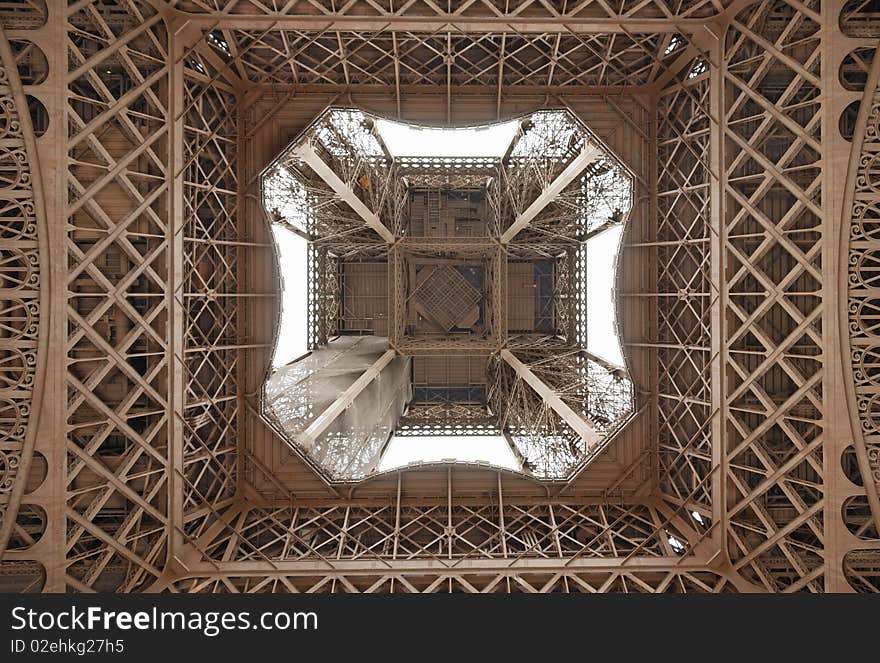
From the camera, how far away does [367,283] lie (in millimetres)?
20672

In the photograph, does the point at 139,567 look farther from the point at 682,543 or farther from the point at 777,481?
the point at 777,481

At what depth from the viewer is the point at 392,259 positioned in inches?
661

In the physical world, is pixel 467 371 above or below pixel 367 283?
below

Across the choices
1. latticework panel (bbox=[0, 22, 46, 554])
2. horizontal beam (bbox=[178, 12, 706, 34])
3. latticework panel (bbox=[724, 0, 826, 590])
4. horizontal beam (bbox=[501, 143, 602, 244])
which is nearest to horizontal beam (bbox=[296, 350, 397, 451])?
latticework panel (bbox=[0, 22, 46, 554])

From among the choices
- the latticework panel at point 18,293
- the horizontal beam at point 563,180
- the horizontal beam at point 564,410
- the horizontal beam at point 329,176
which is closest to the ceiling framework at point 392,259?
the latticework panel at point 18,293

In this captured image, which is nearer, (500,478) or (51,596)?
(51,596)

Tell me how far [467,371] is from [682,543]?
1071 centimetres

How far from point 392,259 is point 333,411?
5.91 metres

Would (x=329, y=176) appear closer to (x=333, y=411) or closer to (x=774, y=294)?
(x=333, y=411)

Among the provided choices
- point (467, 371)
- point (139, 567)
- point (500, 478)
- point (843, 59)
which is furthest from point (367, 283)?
point (843, 59)

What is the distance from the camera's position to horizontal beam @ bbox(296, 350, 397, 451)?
13.6 m

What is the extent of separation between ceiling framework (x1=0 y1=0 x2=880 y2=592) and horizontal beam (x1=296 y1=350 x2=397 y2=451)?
139 centimetres

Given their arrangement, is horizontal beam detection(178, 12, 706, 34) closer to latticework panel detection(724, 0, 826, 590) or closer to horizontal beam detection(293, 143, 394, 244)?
latticework panel detection(724, 0, 826, 590)

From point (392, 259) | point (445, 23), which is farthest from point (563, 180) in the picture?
point (392, 259)
